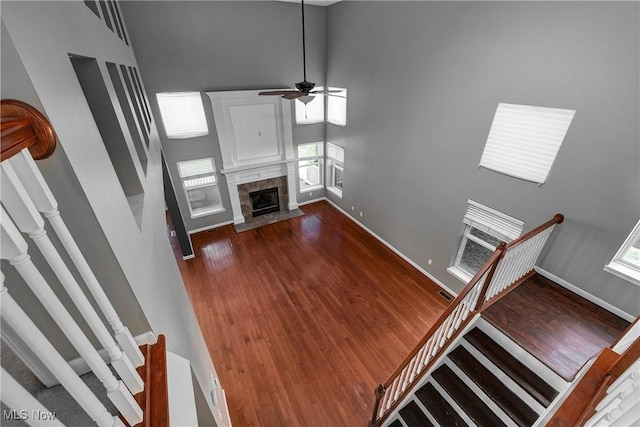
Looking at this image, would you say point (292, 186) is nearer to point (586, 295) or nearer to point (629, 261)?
point (586, 295)

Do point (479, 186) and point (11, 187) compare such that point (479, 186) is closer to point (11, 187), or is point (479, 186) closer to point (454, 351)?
point (454, 351)

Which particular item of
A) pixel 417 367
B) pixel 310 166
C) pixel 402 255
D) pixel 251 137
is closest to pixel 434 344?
pixel 417 367

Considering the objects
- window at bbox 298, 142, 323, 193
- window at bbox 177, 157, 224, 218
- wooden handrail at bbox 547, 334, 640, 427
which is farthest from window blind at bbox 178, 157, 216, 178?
wooden handrail at bbox 547, 334, 640, 427

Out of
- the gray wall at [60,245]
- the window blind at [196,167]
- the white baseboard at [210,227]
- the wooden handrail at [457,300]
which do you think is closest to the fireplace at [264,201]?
the white baseboard at [210,227]

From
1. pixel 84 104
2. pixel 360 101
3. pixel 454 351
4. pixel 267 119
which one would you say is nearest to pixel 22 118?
pixel 84 104

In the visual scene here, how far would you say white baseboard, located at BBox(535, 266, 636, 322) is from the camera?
2.98 m

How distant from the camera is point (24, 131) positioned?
1.99 feet

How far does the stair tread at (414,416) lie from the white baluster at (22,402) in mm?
3370

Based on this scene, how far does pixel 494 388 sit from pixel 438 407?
2.01 feet

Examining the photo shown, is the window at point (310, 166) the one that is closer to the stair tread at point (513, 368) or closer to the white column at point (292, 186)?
the white column at point (292, 186)

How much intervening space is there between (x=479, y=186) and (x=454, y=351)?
256 centimetres

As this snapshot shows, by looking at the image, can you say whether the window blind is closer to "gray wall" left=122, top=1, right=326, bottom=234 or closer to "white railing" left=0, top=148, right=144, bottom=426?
"gray wall" left=122, top=1, right=326, bottom=234

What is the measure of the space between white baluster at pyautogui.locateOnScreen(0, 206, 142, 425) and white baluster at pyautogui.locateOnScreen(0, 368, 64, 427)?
0.48ft

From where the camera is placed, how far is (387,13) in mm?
4926
